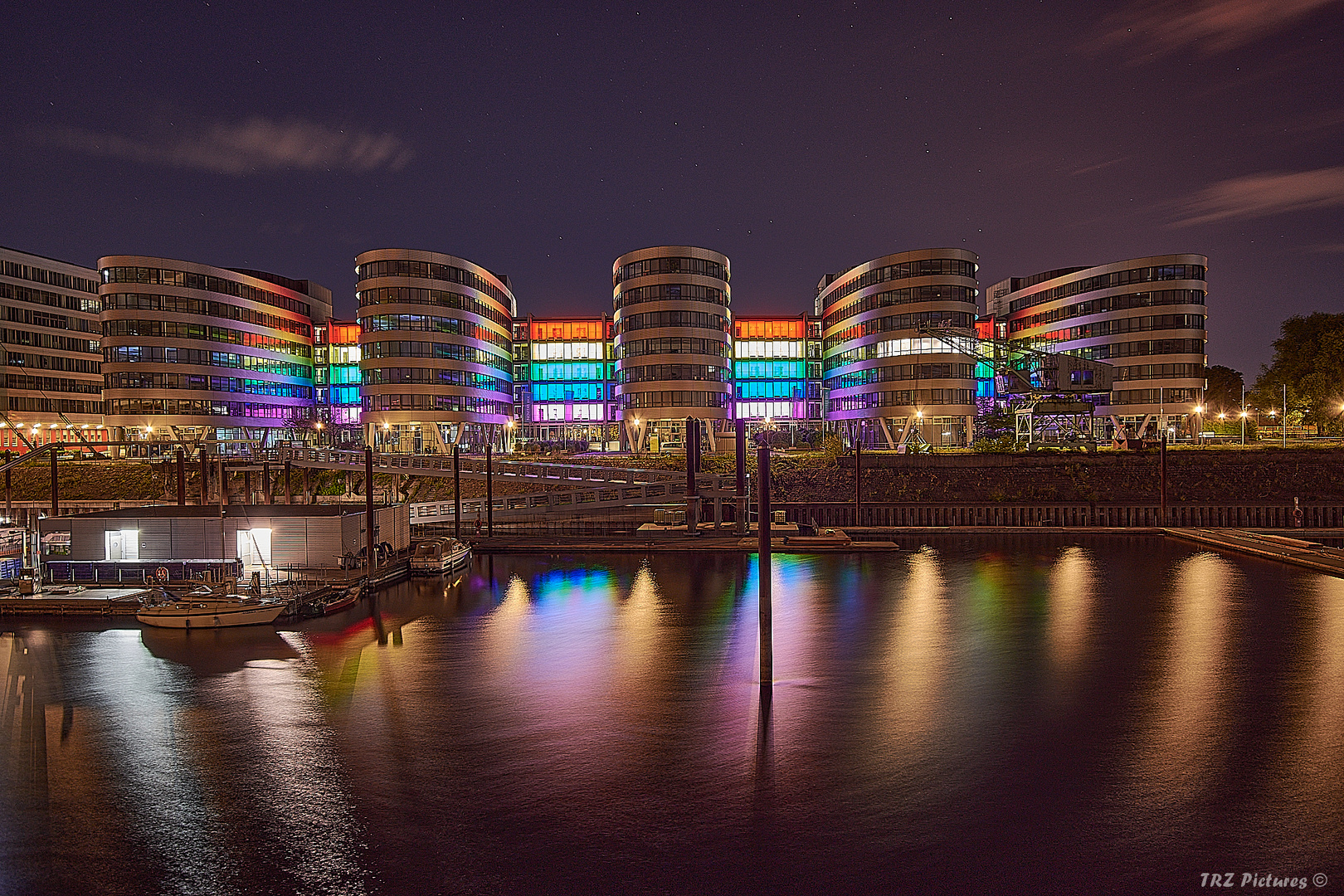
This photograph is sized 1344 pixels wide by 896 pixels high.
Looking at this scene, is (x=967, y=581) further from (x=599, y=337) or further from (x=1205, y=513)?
(x=599, y=337)

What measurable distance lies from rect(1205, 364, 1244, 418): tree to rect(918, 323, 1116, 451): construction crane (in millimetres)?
69124

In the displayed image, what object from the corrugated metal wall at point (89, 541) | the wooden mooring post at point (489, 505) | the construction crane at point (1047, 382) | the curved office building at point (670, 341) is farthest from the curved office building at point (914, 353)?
the corrugated metal wall at point (89, 541)

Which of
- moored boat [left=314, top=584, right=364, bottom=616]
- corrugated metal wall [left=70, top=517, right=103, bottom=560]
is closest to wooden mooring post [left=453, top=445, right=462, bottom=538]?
moored boat [left=314, top=584, right=364, bottom=616]

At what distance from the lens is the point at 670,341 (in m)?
90.4

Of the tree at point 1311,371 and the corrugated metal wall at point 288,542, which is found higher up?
the tree at point 1311,371

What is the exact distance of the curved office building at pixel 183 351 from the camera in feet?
310

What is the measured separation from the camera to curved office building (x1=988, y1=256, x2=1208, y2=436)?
9500cm

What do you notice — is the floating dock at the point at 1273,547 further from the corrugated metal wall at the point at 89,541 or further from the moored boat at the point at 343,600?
the corrugated metal wall at the point at 89,541

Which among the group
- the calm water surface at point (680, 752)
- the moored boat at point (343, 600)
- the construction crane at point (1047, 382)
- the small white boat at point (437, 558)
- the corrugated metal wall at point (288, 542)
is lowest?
the calm water surface at point (680, 752)

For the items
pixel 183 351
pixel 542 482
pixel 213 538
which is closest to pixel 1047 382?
pixel 542 482

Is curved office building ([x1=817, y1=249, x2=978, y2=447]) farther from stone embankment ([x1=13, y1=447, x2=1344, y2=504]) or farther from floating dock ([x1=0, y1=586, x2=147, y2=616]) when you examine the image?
floating dock ([x1=0, y1=586, x2=147, y2=616])

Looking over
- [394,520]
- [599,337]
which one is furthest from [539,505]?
[599,337]

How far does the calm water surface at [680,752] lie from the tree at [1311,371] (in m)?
68.3

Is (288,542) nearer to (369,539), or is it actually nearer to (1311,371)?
(369,539)
